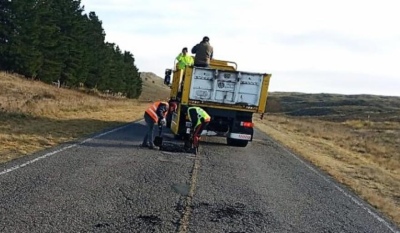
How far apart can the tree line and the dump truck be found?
32.5 metres

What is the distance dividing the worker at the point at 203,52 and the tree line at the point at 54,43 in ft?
102

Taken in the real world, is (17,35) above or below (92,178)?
above

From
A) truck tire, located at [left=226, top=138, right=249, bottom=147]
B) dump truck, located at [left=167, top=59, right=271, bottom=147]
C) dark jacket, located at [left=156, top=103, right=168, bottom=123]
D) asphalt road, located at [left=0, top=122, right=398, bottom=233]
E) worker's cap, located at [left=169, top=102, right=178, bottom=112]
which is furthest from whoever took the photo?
worker's cap, located at [left=169, top=102, right=178, bottom=112]

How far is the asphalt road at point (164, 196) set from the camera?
5801 millimetres

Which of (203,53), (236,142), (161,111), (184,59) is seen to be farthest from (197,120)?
(184,59)

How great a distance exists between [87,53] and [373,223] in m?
52.6

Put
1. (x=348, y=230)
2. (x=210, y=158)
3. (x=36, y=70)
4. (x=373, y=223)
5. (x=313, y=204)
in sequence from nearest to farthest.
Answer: (x=348, y=230) → (x=373, y=223) → (x=313, y=204) → (x=210, y=158) → (x=36, y=70)

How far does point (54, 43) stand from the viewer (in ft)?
157

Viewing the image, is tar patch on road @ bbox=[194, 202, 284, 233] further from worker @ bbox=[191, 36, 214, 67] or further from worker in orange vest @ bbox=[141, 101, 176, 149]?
worker @ bbox=[191, 36, 214, 67]

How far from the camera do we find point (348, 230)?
21.7 ft

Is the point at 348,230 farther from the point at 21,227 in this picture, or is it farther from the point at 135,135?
the point at 135,135

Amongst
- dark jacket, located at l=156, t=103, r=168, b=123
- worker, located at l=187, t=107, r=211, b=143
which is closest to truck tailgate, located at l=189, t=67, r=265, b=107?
worker, located at l=187, t=107, r=211, b=143

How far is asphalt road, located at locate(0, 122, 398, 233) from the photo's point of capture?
5801 mm

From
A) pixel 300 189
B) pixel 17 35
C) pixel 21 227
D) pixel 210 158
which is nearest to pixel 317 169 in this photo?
pixel 210 158
